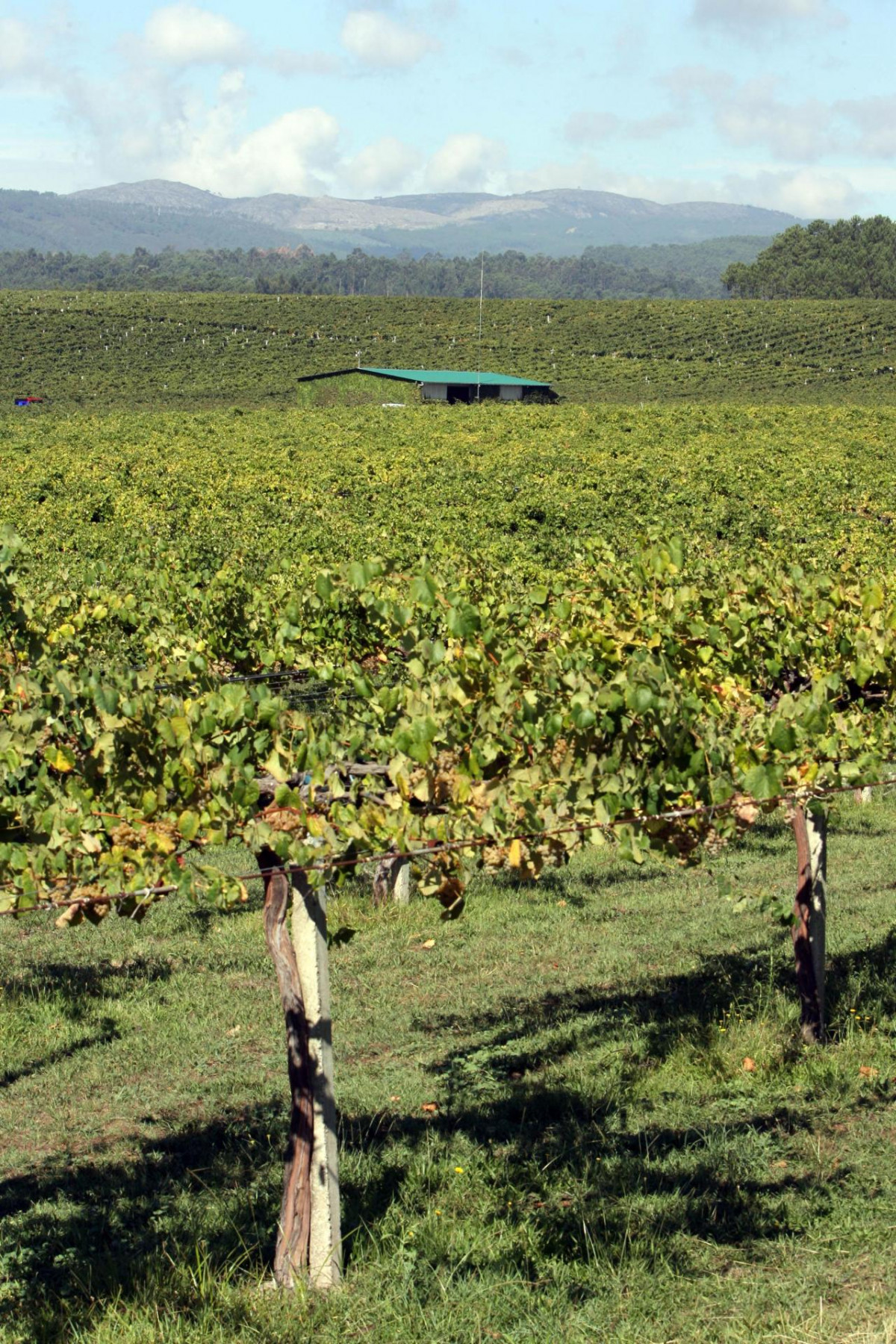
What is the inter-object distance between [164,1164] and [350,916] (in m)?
4.16

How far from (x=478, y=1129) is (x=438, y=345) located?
3698 inches

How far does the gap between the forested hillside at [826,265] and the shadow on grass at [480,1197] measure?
15310cm

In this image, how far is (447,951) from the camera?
10.0 m

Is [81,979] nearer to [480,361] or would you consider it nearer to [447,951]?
[447,951]

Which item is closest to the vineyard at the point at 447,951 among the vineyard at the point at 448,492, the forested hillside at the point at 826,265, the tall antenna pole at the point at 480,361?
the vineyard at the point at 448,492

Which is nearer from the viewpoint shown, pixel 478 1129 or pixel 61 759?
pixel 61 759

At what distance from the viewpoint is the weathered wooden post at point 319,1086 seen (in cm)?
547

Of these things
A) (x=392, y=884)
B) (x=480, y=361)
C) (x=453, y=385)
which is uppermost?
(x=480, y=361)

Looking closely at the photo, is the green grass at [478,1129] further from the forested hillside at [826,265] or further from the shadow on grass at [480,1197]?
the forested hillside at [826,265]

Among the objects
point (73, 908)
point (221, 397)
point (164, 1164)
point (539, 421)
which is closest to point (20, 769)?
point (73, 908)

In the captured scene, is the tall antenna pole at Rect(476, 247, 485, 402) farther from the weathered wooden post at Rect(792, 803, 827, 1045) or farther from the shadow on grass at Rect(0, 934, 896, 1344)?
the shadow on grass at Rect(0, 934, 896, 1344)

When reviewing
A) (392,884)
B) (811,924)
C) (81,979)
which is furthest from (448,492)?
(811,924)

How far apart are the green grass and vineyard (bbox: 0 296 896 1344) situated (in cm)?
3

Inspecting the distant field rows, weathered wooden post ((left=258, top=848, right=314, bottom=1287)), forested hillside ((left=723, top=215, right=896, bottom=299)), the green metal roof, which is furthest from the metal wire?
forested hillside ((left=723, top=215, right=896, bottom=299))
